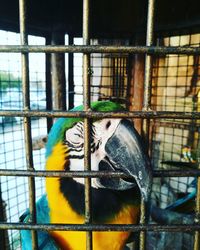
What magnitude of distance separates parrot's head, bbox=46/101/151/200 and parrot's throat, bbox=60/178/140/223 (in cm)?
4

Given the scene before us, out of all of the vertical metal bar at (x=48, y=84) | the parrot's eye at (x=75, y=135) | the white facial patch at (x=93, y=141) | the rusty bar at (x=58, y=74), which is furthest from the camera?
the vertical metal bar at (x=48, y=84)

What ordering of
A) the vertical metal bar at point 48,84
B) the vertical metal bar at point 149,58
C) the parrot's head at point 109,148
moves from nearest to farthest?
the vertical metal bar at point 149,58
the parrot's head at point 109,148
the vertical metal bar at point 48,84

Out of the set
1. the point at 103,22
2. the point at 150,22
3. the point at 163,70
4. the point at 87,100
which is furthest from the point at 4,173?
the point at 163,70

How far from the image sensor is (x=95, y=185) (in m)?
1.06

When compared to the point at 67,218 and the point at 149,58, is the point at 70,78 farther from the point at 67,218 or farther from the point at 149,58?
the point at 149,58

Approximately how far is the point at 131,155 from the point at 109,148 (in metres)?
0.17

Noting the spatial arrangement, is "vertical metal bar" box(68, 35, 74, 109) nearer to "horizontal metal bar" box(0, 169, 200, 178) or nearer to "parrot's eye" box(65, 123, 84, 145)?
"parrot's eye" box(65, 123, 84, 145)

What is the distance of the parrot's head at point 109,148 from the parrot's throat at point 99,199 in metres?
0.04

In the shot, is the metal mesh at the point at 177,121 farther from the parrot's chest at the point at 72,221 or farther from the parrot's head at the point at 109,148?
the parrot's head at the point at 109,148

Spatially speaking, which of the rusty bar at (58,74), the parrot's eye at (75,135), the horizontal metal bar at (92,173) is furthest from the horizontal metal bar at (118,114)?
the rusty bar at (58,74)

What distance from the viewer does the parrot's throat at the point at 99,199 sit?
997 millimetres

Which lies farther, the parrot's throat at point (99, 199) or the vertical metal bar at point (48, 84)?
the vertical metal bar at point (48, 84)

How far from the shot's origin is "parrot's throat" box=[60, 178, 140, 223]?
100 centimetres

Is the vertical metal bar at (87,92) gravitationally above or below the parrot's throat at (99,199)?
above
